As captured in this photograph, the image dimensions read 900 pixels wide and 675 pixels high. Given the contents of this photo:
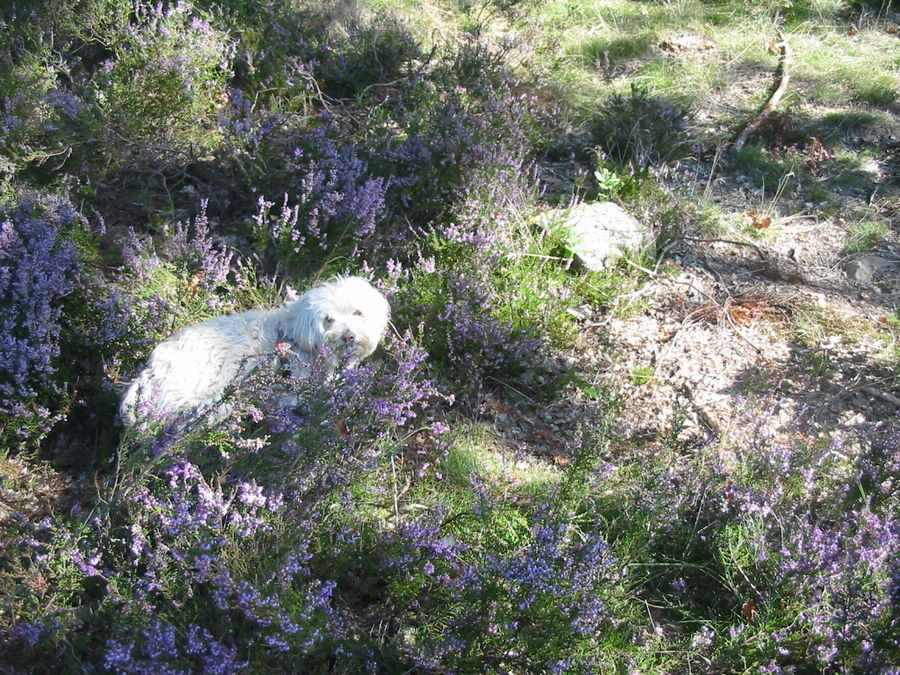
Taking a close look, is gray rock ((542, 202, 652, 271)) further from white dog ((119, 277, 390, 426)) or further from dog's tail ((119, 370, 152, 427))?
dog's tail ((119, 370, 152, 427))

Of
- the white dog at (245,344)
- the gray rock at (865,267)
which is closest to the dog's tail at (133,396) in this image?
the white dog at (245,344)

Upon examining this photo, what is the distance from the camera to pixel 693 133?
5.73 metres

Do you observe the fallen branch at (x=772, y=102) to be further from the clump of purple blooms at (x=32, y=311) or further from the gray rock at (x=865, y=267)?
the clump of purple blooms at (x=32, y=311)

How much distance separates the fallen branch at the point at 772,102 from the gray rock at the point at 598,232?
5.08 feet

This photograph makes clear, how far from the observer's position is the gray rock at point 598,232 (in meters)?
4.59

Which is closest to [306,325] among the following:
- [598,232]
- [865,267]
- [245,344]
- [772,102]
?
[245,344]

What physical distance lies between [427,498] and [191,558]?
111 centimetres

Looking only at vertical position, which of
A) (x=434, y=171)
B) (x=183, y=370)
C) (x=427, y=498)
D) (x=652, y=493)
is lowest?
(x=427, y=498)

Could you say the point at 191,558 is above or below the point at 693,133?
below

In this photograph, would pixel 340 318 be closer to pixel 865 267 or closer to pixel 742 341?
pixel 742 341

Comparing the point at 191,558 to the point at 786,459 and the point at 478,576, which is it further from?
the point at 786,459

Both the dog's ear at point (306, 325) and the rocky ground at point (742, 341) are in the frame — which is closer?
the dog's ear at point (306, 325)

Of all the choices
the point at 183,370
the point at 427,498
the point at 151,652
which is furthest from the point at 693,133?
the point at 151,652

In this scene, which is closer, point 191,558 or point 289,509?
point 191,558
